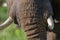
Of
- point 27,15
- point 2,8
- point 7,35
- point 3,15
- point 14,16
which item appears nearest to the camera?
point 27,15

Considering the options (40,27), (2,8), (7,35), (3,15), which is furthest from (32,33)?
(2,8)

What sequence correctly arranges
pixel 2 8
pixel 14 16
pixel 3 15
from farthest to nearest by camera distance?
pixel 2 8
pixel 3 15
pixel 14 16

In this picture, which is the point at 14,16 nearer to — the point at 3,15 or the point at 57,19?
the point at 57,19

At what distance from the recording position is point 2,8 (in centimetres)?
772

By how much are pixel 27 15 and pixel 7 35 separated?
9.48ft

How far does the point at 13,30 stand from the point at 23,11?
300cm

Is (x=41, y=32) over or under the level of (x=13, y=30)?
over

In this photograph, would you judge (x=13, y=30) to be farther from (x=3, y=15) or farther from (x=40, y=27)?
(x=40, y=27)

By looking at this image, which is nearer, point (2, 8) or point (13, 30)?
point (13, 30)

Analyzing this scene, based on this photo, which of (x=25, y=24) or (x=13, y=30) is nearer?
(x=25, y=24)

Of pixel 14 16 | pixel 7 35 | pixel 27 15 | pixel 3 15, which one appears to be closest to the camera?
pixel 27 15

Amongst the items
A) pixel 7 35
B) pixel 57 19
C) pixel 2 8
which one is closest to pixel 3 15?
pixel 2 8

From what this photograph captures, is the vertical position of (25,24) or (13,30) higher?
(25,24)

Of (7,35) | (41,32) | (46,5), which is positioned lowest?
(7,35)
